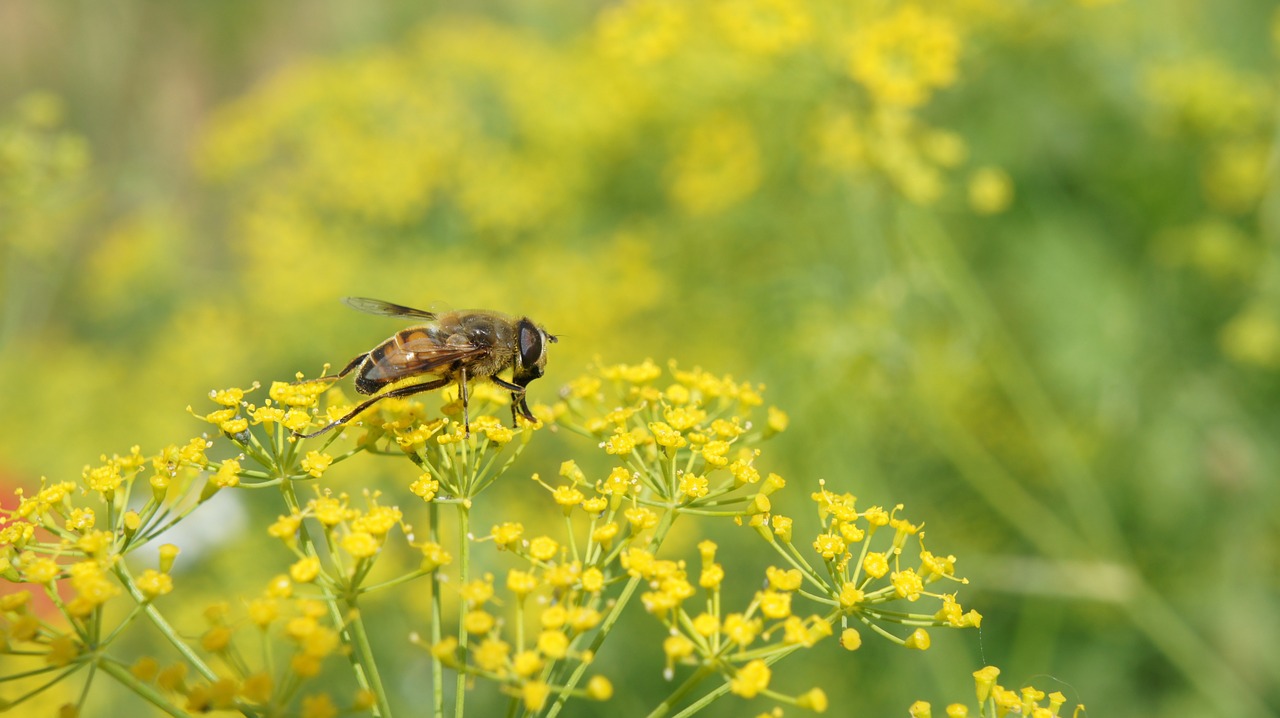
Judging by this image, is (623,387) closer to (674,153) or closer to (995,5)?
(995,5)

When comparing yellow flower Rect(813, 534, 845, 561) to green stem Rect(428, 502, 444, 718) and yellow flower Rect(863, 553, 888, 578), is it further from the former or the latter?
green stem Rect(428, 502, 444, 718)

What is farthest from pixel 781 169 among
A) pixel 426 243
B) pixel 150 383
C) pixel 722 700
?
pixel 150 383

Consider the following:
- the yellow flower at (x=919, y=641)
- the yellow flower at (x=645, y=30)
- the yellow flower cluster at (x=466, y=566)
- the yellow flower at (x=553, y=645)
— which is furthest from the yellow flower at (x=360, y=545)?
the yellow flower at (x=645, y=30)

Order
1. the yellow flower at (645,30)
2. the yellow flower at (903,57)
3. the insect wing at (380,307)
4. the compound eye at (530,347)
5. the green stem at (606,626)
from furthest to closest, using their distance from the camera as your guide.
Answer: the yellow flower at (645,30) → the yellow flower at (903,57) → the insect wing at (380,307) → the compound eye at (530,347) → the green stem at (606,626)

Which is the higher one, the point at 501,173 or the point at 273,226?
the point at 501,173

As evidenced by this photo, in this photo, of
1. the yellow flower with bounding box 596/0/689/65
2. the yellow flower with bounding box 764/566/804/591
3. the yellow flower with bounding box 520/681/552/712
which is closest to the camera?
the yellow flower with bounding box 520/681/552/712

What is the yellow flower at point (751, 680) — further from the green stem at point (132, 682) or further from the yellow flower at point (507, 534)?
the green stem at point (132, 682)

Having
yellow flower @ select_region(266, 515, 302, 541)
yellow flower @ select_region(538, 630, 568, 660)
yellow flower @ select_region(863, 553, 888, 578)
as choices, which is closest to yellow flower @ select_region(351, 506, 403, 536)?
yellow flower @ select_region(266, 515, 302, 541)
